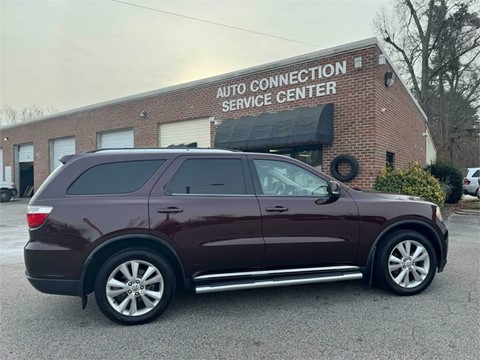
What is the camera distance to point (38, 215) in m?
3.37

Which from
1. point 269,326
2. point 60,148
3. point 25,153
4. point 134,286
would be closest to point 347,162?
point 269,326

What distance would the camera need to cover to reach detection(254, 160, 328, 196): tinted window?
397cm

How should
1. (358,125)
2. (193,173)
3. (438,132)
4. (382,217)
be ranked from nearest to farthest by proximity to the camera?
(193,173) < (382,217) < (358,125) < (438,132)

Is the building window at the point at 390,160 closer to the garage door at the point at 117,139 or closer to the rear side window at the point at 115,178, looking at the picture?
the rear side window at the point at 115,178

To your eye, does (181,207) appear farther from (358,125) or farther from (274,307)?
(358,125)

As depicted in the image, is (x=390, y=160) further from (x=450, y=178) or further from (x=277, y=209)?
(x=277, y=209)

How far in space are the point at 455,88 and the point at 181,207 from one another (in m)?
29.4

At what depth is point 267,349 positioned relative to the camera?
293 centimetres

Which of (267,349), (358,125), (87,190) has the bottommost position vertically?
(267,349)

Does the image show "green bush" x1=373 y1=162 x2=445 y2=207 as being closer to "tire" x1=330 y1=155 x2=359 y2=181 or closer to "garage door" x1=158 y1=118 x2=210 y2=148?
"tire" x1=330 y1=155 x2=359 y2=181

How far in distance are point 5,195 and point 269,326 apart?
22.7m

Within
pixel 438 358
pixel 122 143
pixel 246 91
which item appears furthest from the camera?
pixel 122 143

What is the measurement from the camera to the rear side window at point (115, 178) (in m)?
3.54

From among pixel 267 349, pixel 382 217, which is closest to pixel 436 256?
pixel 382 217
